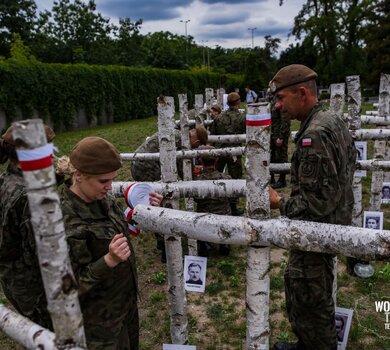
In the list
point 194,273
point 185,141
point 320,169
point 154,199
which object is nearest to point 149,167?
point 185,141

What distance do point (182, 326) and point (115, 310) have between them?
1.01 metres

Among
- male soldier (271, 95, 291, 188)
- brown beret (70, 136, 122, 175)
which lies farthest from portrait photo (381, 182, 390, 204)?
brown beret (70, 136, 122, 175)

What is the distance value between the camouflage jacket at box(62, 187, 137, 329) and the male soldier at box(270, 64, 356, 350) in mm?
975

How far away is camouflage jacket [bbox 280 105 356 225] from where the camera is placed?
2373 mm

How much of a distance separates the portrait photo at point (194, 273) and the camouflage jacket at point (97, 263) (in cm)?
87

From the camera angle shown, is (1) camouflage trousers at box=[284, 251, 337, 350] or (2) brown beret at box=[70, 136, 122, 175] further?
(1) camouflage trousers at box=[284, 251, 337, 350]

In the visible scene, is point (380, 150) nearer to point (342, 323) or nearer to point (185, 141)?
point (185, 141)

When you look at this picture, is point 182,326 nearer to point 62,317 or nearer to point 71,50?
point 62,317

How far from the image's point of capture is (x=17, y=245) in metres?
2.44

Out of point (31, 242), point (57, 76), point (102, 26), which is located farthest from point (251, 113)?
point (102, 26)

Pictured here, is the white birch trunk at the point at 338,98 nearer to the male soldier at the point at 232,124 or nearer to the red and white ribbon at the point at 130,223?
the red and white ribbon at the point at 130,223

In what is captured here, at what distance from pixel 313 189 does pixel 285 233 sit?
1.85ft

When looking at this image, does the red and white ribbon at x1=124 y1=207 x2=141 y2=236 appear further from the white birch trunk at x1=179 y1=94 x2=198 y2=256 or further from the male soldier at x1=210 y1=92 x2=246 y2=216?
the male soldier at x1=210 y1=92 x2=246 y2=216

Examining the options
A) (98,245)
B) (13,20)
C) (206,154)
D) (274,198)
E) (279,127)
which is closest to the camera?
(98,245)
